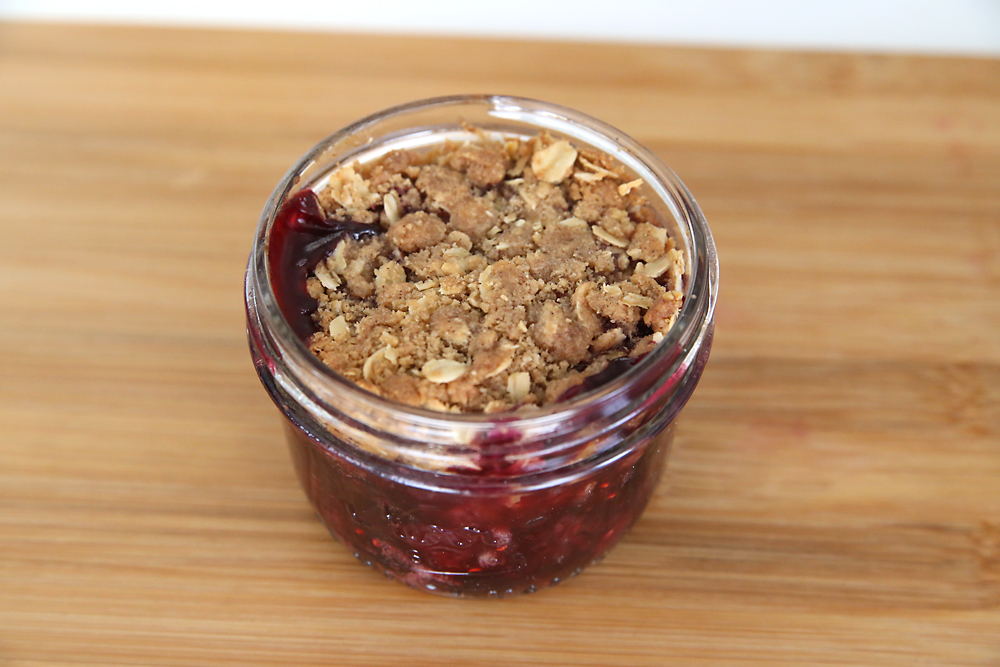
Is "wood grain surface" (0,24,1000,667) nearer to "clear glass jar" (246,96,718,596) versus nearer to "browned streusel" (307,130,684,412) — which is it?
"clear glass jar" (246,96,718,596)

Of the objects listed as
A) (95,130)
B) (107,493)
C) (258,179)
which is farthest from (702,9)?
(107,493)

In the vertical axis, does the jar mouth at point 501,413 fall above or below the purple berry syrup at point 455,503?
above

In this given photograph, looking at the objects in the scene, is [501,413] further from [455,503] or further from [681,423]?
[681,423]

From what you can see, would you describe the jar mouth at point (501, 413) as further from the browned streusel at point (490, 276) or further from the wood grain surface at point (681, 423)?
the wood grain surface at point (681, 423)

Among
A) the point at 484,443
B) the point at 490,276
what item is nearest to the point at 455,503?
the point at 484,443

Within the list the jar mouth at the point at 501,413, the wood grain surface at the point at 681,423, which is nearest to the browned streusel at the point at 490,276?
the jar mouth at the point at 501,413
